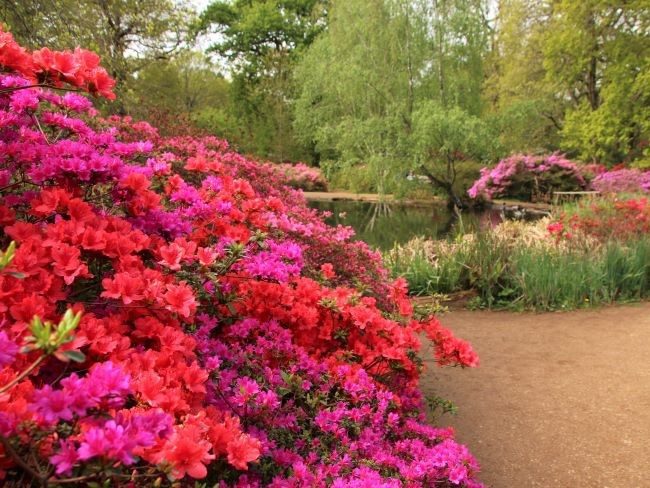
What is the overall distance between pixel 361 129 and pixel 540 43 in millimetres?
8854


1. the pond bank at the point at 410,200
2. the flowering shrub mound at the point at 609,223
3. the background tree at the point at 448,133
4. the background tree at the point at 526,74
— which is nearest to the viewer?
the flowering shrub mound at the point at 609,223

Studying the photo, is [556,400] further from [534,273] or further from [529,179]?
[529,179]

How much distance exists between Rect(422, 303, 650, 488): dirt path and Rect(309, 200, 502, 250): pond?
5480 mm

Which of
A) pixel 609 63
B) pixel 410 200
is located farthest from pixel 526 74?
pixel 410 200

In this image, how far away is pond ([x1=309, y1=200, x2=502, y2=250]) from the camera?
40.0 feet

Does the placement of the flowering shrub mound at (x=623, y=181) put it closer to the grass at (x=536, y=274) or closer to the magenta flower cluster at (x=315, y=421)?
the grass at (x=536, y=274)

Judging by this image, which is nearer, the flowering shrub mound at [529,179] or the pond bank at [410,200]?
the pond bank at [410,200]

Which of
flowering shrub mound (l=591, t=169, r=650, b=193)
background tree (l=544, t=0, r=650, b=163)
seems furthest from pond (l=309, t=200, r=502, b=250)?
background tree (l=544, t=0, r=650, b=163)

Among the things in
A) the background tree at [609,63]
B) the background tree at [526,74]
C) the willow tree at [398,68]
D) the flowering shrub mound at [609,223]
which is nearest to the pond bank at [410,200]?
the willow tree at [398,68]

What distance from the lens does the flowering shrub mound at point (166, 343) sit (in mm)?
978

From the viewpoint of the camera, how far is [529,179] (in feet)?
63.6

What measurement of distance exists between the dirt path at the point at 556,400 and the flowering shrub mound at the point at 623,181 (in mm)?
11689

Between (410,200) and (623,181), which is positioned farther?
(410,200)

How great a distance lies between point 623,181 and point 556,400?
15.2m
